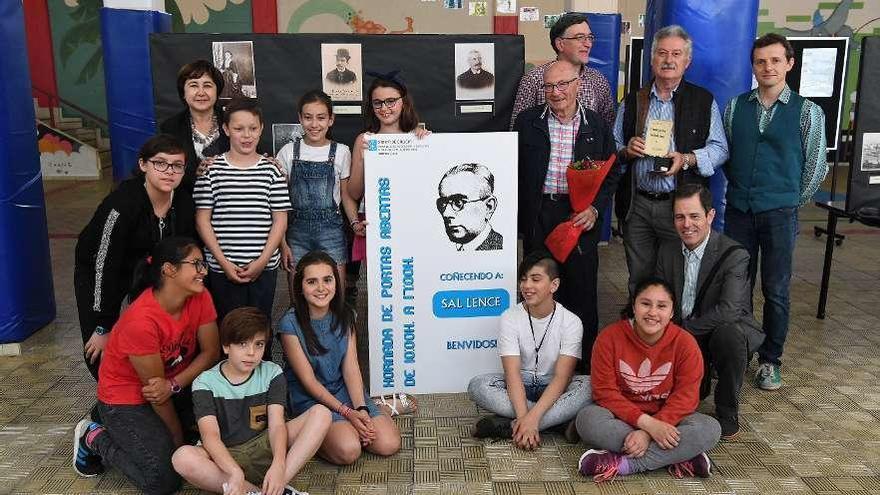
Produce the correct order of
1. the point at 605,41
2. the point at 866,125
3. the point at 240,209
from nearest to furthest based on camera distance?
the point at 240,209
the point at 866,125
the point at 605,41

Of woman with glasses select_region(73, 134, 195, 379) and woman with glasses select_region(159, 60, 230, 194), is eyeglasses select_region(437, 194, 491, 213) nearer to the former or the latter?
woman with glasses select_region(159, 60, 230, 194)

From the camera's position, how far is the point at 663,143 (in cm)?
346

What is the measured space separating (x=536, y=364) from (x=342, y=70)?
209 cm

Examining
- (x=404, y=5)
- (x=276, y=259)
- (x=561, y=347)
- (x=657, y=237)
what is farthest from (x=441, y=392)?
(x=404, y=5)

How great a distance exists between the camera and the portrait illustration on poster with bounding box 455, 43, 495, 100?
4266mm

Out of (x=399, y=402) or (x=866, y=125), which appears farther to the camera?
(x=866, y=125)

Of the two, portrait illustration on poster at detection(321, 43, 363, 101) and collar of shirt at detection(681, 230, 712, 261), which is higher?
portrait illustration on poster at detection(321, 43, 363, 101)

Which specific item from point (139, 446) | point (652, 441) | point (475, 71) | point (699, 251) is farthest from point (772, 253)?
point (139, 446)

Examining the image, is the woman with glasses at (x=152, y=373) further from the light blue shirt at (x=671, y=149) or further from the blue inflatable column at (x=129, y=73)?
the blue inflatable column at (x=129, y=73)

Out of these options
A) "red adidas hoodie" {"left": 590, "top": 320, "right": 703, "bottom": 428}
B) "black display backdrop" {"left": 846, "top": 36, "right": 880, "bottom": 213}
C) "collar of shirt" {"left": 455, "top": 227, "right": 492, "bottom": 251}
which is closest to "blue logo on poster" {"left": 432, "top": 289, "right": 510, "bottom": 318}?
"collar of shirt" {"left": 455, "top": 227, "right": 492, "bottom": 251}

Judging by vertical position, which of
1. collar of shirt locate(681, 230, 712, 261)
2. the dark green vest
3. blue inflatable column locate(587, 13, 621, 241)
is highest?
blue inflatable column locate(587, 13, 621, 241)

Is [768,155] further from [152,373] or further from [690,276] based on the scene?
[152,373]

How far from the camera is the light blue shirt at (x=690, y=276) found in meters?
3.31

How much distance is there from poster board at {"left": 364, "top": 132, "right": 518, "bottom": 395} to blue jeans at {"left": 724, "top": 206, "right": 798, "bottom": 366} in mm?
1218
